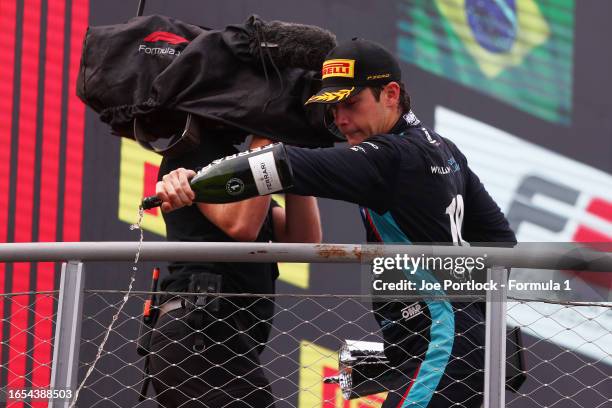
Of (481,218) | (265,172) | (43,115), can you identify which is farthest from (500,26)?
(265,172)

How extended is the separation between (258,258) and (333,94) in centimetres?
49

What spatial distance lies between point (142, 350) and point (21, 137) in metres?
2.23

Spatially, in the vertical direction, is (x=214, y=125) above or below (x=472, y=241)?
above

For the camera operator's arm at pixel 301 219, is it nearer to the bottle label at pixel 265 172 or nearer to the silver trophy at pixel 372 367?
the silver trophy at pixel 372 367

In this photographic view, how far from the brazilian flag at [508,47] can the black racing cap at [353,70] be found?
8.10 ft

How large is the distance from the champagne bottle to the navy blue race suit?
0.09 m

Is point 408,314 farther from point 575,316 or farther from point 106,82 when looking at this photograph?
point 575,316

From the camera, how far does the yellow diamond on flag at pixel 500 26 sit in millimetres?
5633

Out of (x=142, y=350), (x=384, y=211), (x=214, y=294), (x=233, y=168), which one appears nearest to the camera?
(x=233, y=168)

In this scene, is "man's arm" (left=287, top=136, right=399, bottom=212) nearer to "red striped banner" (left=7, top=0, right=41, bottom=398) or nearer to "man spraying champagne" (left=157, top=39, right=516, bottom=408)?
"man spraying champagne" (left=157, top=39, right=516, bottom=408)

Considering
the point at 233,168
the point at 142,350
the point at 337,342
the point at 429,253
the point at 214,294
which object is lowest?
the point at 337,342

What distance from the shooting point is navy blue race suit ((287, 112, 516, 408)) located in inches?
114

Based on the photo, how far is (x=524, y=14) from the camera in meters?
5.64

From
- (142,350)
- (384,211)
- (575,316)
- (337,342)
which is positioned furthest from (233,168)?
(575,316)
